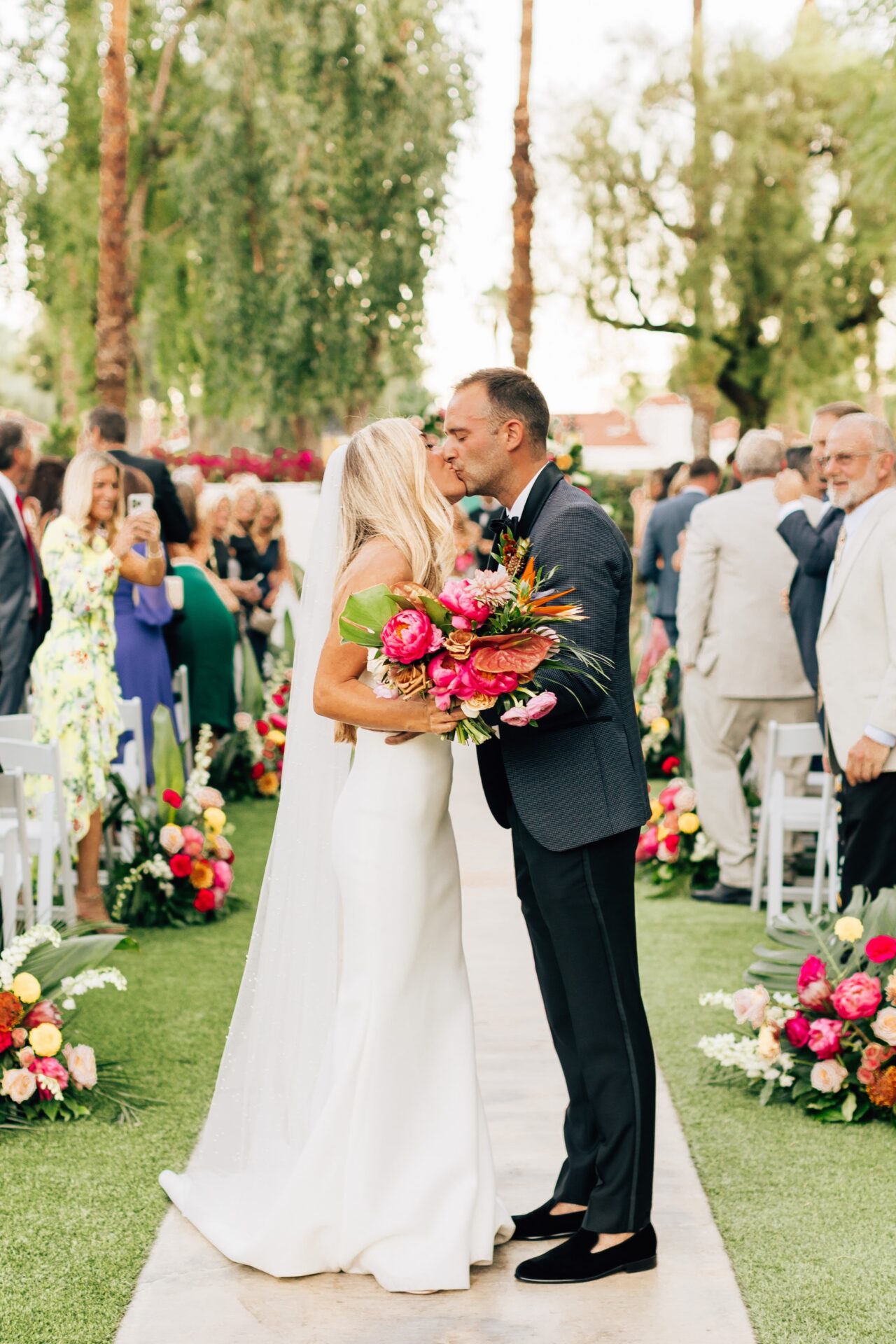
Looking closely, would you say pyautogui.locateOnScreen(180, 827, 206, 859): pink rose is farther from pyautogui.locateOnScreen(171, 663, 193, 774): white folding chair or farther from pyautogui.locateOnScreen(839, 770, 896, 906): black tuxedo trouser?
pyautogui.locateOnScreen(839, 770, 896, 906): black tuxedo trouser

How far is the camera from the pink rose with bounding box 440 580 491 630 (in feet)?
11.0

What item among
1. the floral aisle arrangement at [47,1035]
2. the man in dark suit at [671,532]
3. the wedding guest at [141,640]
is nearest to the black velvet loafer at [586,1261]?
the floral aisle arrangement at [47,1035]

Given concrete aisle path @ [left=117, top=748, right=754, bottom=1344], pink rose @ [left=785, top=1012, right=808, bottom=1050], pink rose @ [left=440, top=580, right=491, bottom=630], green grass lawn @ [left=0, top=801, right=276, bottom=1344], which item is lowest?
green grass lawn @ [left=0, top=801, right=276, bottom=1344]

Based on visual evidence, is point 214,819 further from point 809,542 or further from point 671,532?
point 671,532

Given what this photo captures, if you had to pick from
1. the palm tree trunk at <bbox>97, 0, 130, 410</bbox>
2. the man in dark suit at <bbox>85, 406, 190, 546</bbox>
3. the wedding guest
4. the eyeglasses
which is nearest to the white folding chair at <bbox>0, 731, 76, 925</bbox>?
the wedding guest

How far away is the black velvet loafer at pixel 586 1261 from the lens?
377cm

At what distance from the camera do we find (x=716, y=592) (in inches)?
315

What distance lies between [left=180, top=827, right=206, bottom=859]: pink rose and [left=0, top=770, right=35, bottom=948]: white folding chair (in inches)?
61.4

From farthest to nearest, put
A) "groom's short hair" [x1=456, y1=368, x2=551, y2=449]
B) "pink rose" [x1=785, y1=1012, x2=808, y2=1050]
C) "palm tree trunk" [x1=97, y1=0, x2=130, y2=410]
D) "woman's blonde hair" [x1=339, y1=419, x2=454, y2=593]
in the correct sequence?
"palm tree trunk" [x1=97, y1=0, x2=130, y2=410], "pink rose" [x1=785, y1=1012, x2=808, y2=1050], "woman's blonde hair" [x1=339, y1=419, x2=454, y2=593], "groom's short hair" [x1=456, y1=368, x2=551, y2=449]

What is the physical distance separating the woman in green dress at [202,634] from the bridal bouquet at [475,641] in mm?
6342

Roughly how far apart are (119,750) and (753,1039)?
4.08 m

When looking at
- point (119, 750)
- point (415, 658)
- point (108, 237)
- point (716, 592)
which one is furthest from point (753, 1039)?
point (108, 237)

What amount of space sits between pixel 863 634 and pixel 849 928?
1126 millimetres

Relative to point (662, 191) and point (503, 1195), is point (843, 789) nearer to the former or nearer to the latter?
point (503, 1195)
